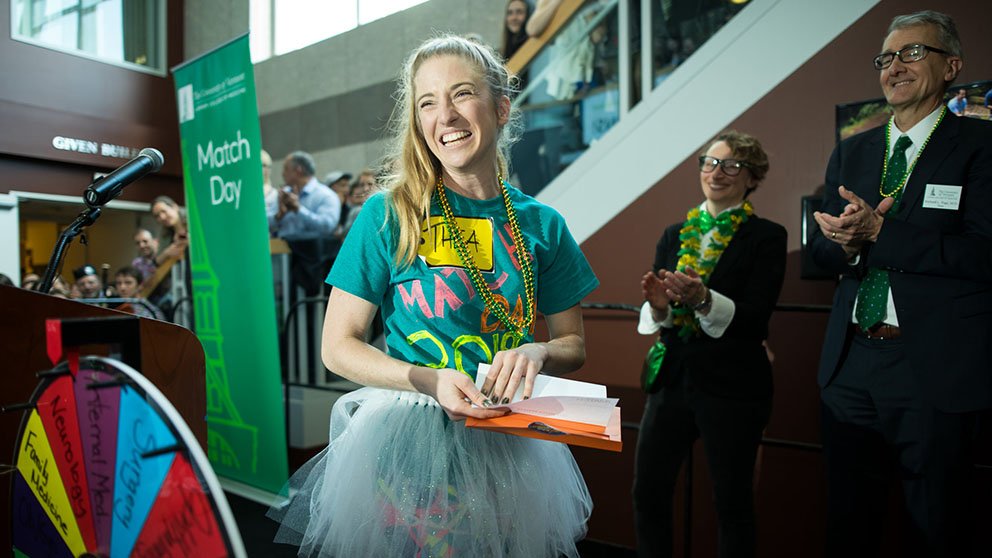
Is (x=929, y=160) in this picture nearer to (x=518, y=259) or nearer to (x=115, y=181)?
(x=518, y=259)

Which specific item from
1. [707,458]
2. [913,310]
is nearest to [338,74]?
[707,458]

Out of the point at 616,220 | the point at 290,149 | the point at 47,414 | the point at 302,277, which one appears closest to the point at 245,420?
the point at 302,277

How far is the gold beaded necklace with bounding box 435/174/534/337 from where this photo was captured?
118 cm

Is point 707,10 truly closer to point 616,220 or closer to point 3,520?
point 616,220

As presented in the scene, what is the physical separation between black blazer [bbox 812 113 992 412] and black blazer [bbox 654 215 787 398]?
1.37 feet

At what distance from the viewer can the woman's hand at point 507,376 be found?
3.27 ft

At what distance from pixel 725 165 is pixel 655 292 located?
20.6 inches

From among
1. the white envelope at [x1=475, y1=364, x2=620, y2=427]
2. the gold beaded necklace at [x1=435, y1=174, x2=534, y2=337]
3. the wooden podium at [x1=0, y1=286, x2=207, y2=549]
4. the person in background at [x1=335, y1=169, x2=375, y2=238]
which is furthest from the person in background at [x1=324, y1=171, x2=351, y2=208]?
the white envelope at [x1=475, y1=364, x2=620, y2=427]

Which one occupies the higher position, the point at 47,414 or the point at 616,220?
the point at 616,220

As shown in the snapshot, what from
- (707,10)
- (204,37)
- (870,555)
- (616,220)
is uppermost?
(204,37)

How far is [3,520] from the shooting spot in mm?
→ 1074

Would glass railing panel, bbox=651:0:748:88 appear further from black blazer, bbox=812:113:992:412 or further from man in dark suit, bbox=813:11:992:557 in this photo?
black blazer, bbox=812:113:992:412

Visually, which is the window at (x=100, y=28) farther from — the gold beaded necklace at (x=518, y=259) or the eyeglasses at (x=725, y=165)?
the gold beaded necklace at (x=518, y=259)

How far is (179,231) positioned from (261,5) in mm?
3926
